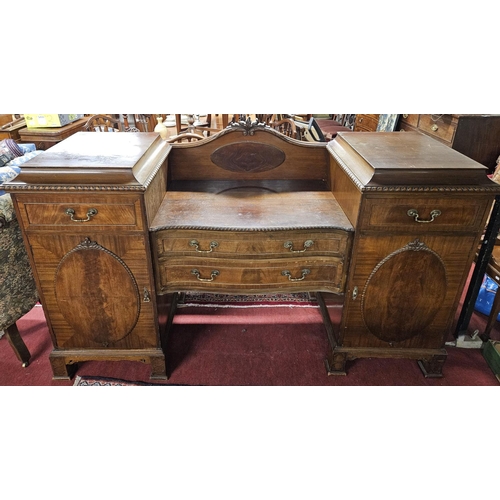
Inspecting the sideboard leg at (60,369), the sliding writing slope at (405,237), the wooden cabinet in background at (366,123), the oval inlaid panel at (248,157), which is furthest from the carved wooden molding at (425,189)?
the wooden cabinet in background at (366,123)

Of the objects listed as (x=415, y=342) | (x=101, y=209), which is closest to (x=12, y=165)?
(x=101, y=209)

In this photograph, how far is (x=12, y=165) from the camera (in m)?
1.72

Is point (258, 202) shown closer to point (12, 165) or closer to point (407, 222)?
point (407, 222)

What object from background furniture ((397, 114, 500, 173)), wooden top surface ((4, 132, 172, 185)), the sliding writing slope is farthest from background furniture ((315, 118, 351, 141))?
wooden top surface ((4, 132, 172, 185))

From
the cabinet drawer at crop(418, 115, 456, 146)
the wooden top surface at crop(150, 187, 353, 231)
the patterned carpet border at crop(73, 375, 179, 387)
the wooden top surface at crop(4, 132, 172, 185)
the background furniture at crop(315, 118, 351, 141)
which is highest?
the wooden top surface at crop(4, 132, 172, 185)

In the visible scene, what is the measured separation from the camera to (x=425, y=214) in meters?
1.37

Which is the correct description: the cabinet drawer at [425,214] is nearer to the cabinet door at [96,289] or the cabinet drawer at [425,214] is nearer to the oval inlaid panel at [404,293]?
the oval inlaid panel at [404,293]

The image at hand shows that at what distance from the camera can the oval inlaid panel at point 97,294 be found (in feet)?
4.68

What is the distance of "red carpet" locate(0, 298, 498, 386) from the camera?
1.70 meters

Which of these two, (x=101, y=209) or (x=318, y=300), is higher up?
(x=101, y=209)

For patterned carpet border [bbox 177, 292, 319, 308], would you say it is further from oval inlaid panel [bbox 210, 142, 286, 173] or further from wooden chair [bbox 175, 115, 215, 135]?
wooden chair [bbox 175, 115, 215, 135]

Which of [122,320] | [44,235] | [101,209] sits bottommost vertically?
[122,320]

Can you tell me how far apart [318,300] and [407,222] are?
898mm

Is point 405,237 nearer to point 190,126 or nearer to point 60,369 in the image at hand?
point 60,369
